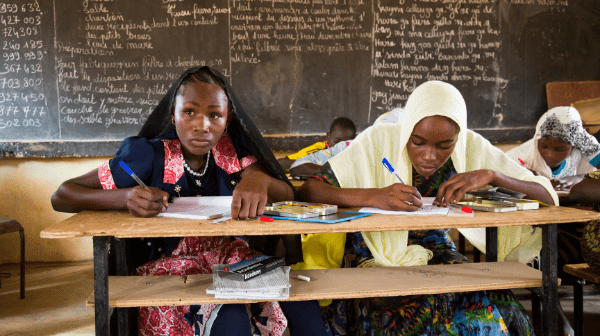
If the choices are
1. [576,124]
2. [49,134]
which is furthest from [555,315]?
[49,134]

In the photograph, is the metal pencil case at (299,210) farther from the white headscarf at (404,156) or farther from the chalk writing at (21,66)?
the chalk writing at (21,66)

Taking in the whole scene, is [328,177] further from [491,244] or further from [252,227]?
[491,244]

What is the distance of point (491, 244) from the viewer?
189 centimetres

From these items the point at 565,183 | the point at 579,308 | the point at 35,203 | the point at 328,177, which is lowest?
the point at 579,308

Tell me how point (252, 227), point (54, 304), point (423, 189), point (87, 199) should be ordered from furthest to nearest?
point (54, 304)
point (423, 189)
point (87, 199)
point (252, 227)

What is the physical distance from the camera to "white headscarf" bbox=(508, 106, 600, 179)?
3062mm

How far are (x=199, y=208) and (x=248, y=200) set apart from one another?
0.62 feet

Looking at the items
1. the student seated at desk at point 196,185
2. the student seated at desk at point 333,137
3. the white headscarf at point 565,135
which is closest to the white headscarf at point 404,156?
the student seated at desk at point 196,185

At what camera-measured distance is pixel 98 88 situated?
13.1 feet

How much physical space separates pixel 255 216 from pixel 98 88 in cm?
318

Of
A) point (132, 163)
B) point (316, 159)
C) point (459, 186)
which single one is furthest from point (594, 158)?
point (132, 163)

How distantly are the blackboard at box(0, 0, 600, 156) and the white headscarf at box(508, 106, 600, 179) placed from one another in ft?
4.06

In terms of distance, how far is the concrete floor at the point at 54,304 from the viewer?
2580 mm

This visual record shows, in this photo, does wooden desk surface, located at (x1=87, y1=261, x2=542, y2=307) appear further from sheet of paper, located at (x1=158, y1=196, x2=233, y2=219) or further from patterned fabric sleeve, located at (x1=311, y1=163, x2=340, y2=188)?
patterned fabric sleeve, located at (x1=311, y1=163, x2=340, y2=188)
